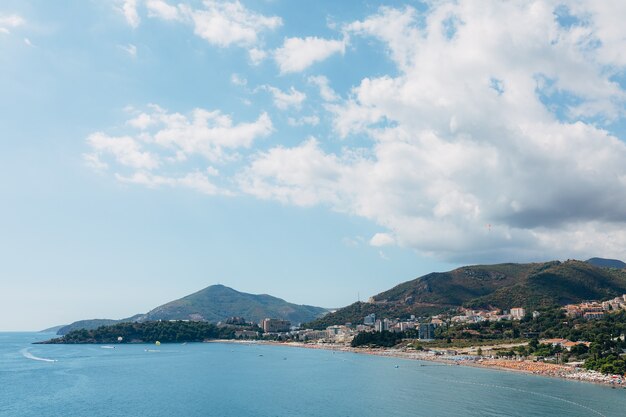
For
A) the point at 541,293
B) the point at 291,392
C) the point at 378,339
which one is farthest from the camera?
the point at 541,293

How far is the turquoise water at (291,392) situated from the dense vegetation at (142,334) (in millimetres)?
77201

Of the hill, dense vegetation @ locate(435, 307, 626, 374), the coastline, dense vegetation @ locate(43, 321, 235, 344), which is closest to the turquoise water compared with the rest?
the coastline

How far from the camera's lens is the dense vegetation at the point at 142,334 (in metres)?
162

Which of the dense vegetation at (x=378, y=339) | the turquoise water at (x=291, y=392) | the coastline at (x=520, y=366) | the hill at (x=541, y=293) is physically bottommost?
the turquoise water at (x=291, y=392)

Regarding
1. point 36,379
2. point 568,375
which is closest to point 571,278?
point 568,375

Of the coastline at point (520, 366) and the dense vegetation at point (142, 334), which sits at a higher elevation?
the dense vegetation at point (142, 334)

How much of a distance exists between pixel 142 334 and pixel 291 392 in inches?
4779

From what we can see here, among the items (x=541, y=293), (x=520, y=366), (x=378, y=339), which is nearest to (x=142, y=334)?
(x=378, y=339)

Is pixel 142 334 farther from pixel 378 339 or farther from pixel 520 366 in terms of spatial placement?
pixel 520 366

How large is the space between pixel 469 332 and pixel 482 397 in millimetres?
64203

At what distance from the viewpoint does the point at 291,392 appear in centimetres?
5875

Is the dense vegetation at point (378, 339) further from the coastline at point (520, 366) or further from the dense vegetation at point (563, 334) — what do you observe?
the dense vegetation at point (563, 334)

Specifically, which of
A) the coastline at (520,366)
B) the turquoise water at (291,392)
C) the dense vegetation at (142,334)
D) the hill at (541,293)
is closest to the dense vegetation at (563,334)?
the coastline at (520,366)

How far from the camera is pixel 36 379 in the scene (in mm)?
71188
